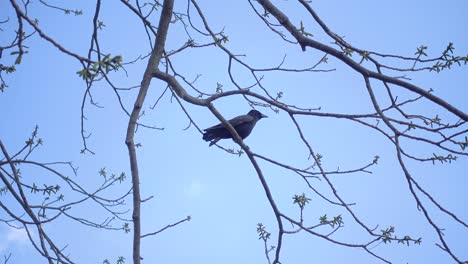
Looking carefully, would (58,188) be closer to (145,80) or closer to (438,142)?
(145,80)

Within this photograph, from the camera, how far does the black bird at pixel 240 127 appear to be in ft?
17.5

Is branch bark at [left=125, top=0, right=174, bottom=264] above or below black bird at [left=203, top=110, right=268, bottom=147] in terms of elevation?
below

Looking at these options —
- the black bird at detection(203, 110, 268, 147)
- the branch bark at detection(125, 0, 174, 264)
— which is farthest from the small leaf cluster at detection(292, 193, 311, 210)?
the black bird at detection(203, 110, 268, 147)

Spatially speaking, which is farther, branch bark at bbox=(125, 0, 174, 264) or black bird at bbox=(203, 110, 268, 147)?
black bird at bbox=(203, 110, 268, 147)

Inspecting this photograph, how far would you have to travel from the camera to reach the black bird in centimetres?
533

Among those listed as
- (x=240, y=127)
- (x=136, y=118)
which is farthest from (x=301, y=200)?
(x=240, y=127)

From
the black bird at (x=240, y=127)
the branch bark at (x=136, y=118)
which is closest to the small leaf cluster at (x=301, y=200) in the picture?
the branch bark at (x=136, y=118)

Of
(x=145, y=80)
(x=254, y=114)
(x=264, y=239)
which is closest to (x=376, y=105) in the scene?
(x=264, y=239)

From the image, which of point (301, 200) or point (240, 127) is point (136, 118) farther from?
point (240, 127)

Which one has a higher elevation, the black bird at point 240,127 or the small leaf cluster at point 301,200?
the black bird at point 240,127

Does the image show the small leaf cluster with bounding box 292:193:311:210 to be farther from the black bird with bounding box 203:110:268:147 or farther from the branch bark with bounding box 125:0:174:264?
the black bird with bounding box 203:110:268:147

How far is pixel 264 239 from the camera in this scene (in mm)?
2885

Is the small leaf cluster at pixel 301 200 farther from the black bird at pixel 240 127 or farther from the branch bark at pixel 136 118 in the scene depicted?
the black bird at pixel 240 127

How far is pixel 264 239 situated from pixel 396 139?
112cm
